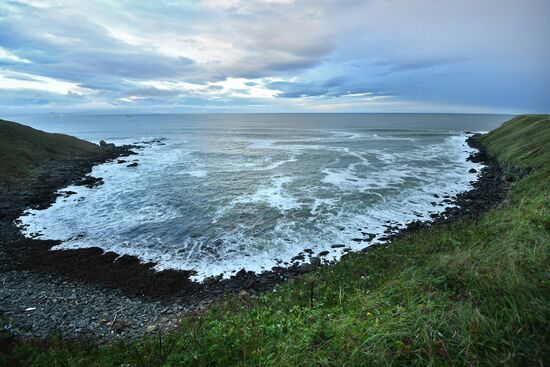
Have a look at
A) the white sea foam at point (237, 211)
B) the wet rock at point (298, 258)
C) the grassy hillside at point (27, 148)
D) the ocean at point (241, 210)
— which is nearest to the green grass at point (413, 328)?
the wet rock at point (298, 258)

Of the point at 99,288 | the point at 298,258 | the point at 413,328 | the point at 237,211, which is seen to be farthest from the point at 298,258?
the point at 413,328

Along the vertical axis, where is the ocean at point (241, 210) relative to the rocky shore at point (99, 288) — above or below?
above

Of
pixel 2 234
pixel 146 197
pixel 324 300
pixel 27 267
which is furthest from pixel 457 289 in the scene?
pixel 146 197

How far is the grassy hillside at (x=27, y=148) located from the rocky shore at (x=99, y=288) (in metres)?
21.3

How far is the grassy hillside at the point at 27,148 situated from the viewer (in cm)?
4259

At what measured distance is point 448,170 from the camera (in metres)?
47.3

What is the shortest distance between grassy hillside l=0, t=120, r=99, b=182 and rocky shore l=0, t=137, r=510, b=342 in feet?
69.8

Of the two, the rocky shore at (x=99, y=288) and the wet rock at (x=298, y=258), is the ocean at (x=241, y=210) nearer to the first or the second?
the wet rock at (x=298, y=258)

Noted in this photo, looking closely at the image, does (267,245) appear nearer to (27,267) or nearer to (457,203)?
(27,267)

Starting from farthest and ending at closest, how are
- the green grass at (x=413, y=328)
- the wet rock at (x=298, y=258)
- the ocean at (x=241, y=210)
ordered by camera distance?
the ocean at (x=241, y=210)
the wet rock at (x=298, y=258)
the green grass at (x=413, y=328)

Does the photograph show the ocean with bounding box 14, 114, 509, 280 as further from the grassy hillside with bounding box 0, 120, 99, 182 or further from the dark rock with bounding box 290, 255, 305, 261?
the grassy hillside with bounding box 0, 120, 99, 182

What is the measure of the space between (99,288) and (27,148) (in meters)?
51.9

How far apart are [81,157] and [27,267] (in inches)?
1876

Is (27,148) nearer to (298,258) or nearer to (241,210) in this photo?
(241,210)
